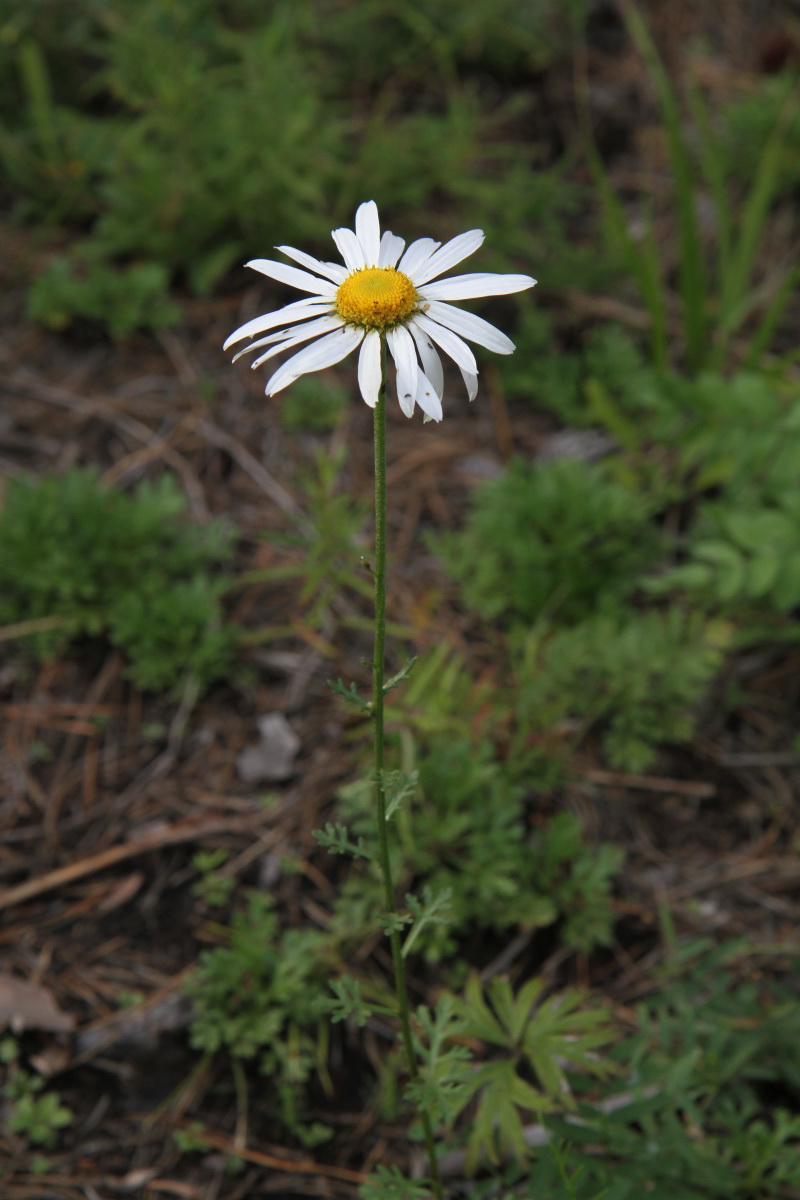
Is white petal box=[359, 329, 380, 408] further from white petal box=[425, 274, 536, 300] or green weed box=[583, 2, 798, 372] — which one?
green weed box=[583, 2, 798, 372]

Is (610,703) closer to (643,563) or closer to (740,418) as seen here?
(643,563)

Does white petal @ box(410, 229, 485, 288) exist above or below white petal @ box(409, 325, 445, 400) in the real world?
above

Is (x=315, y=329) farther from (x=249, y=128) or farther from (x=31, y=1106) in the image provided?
(x=249, y=128)

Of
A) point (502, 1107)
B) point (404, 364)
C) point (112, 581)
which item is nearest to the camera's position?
point (404, 364)

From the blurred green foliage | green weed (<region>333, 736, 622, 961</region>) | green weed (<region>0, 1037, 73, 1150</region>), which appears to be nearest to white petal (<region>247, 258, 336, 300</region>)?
green weed (<region>333, 736, 622, 961</region>)

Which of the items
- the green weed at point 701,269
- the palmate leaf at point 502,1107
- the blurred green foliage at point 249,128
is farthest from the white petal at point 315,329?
the blurred green foliage at point 249,128

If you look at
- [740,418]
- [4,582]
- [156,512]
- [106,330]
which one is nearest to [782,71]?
[740,418]

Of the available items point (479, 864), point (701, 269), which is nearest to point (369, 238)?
point (479, 864)
